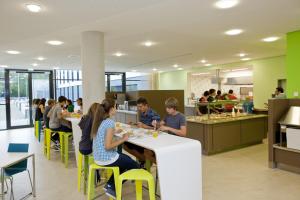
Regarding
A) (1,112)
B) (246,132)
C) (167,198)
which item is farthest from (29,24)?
(1,112)

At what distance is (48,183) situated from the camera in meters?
3.80

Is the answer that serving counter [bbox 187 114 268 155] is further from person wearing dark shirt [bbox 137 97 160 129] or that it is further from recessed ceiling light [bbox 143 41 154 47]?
recessed ceiling light [bbox 143 41 154 47]

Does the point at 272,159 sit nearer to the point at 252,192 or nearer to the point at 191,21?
the point at 252,192

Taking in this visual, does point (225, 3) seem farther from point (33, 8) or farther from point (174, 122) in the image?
point (33, 8)

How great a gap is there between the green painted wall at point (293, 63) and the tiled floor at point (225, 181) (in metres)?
1.52

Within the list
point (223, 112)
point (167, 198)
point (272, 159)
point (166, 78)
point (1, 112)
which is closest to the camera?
point (167, 198)

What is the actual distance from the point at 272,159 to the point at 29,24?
184 inches

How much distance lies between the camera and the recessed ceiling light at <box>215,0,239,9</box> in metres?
3.03

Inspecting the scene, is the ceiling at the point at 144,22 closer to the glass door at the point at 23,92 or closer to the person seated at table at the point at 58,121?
the person seated at table at the point at 58,121

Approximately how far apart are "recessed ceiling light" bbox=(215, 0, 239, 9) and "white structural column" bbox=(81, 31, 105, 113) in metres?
2.18

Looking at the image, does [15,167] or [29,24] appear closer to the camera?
[15,167]

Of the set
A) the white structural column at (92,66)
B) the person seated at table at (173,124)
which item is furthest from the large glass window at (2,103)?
the person seated at table at (173,124)

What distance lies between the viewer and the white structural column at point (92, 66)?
14.3 ft

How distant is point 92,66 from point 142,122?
1.38 metres
